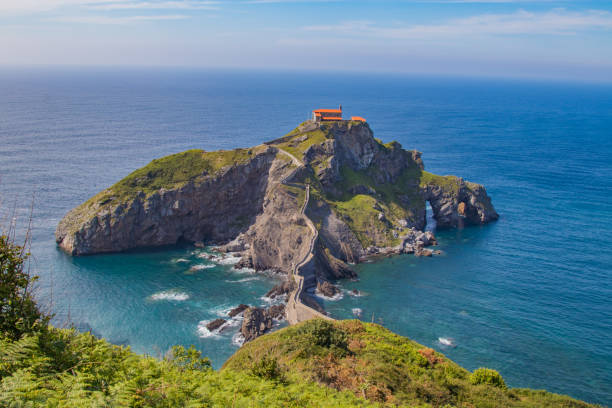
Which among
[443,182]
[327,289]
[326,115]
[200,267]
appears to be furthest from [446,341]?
[326,115]

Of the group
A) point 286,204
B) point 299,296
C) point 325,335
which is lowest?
point 299,296

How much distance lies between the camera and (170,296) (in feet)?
217

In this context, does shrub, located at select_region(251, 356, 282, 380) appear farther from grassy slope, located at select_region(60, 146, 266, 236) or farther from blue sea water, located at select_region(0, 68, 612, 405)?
grassy slope, located at select_region(60, 146, 266, 236)

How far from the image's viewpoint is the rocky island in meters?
77.9

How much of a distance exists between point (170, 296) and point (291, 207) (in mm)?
28640

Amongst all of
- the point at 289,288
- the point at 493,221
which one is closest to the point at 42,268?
the point at 289,288

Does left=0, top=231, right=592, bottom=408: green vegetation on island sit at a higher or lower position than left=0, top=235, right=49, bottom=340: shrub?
lower

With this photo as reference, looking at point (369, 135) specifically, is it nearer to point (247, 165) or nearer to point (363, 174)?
point (363, 174)

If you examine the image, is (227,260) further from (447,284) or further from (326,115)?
(326,115)

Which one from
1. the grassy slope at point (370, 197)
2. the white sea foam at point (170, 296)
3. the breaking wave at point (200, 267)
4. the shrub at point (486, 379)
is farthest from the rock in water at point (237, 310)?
the shrub at point (486, 379)

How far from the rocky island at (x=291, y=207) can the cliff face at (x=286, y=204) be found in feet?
0.70

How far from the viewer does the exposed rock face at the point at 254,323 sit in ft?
180

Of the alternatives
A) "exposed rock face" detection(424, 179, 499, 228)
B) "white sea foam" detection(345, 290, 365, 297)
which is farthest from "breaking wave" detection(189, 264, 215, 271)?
"exposed rock face" detection(424, 179, 499, 228)

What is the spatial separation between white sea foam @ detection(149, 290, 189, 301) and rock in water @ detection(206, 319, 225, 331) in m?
9.91
